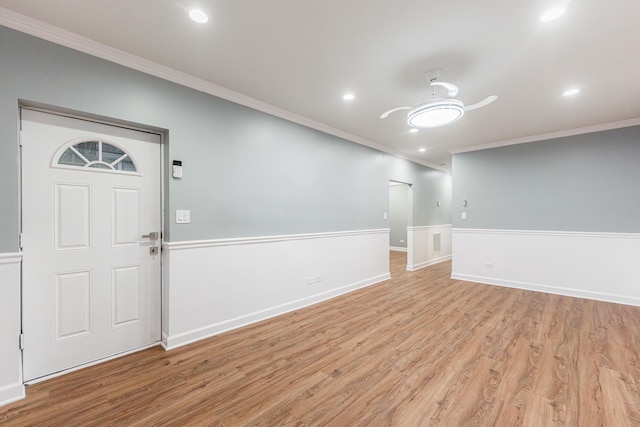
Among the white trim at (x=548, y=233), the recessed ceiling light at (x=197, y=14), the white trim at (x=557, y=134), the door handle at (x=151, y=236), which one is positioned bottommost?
the white trim at (x=548, y=233)

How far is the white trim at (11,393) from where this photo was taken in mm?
1801

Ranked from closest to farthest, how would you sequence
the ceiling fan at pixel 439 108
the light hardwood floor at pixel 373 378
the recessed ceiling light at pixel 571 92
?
the light hardwood floor at pixel 373 378
the ceiling fan at pixel 439 108
the recessed ceiling light at pixel 571 92

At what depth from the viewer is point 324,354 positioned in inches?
97.3

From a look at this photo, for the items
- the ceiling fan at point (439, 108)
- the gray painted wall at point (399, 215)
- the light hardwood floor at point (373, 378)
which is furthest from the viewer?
the gray painted wall at point (399, 215)

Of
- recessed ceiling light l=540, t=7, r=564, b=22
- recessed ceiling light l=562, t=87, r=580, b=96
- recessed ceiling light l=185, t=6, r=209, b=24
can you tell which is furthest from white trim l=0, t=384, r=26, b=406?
recessed ceiling light l=562, t=87, r=580, b=96

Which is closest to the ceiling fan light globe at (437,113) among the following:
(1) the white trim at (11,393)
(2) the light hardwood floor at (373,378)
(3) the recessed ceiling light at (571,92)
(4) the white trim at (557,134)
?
(3) the recessed ceiling light at (571,92)

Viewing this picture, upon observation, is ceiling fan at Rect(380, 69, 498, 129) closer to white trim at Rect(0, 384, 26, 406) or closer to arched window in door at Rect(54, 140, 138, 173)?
arched window in door at Rect(54, 140, 138, 173)

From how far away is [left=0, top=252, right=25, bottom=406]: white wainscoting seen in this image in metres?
1.82

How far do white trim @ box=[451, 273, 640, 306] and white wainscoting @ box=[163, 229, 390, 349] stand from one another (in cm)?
248

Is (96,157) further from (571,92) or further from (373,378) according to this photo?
(571,92)

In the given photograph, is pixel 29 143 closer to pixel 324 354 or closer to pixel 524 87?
pixel 324 354

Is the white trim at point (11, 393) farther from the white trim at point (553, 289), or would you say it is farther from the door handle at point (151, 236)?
the white trim at point (553, 289)

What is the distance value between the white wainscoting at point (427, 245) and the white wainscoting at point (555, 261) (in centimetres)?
94

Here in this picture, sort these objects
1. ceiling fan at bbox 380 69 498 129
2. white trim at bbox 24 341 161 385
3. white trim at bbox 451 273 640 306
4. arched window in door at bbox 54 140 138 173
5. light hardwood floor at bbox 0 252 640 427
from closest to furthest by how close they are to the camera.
Answer: light hardwood floor at bbox 0 252 640 427 → white trim at bbox 24 341 161 385 → arched window in door at bbox 54 140 138 173 → ceiling fan at bbox 380 69 498 129 → white trim at bbox 451 273 640 306
